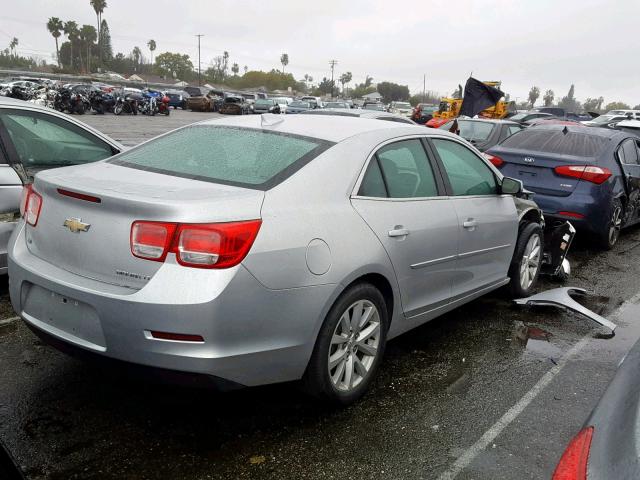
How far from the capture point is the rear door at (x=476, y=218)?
416 cm

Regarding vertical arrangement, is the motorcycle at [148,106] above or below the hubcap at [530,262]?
above

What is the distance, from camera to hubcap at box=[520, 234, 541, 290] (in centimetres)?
531

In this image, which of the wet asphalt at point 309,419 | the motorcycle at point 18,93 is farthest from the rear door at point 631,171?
the motorcycle at point 18,93

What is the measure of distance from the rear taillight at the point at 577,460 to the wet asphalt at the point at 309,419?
122 cm

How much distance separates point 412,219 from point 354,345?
2.82ft

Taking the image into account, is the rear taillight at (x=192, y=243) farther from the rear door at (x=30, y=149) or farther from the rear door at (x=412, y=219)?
the rear door at (x=30, y=149)

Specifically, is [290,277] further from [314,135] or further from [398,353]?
[398,353]

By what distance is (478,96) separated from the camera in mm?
15156

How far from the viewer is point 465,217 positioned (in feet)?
13.6

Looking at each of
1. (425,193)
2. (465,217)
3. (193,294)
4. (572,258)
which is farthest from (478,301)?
(193,294)

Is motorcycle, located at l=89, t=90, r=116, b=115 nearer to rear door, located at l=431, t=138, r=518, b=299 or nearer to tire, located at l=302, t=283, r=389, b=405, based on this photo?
rear door, located at l=431, t=138, r=518, b=299

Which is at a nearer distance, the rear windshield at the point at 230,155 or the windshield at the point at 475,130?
the rear windshield at the point at 230,155

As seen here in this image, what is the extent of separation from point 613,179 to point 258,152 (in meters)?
5.60

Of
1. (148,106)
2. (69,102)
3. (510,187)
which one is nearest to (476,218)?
(510,187)
